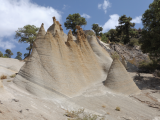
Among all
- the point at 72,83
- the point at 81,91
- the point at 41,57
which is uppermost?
the point at 41,57

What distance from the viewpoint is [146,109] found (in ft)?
29.4

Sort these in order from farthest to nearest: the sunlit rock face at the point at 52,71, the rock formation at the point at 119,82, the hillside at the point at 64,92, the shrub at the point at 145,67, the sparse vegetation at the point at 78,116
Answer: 1. the shrub at the point at 145,67
2. the rock formation at the point at 119,82
3. the sunlit rock face at the point at 52,71
4. the sparse vegetation at the point at 78,116
5. the hillside at the point at 64,92

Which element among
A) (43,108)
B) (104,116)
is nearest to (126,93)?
(104,116)

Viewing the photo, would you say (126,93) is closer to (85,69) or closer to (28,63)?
(85,69)

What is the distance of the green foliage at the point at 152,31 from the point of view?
15.7 metres

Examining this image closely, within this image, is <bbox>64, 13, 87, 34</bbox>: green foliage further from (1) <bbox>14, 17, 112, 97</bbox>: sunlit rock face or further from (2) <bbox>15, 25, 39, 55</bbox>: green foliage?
(1) <bbox>14, 17, 112, 97</bbox>: sunlit rock face

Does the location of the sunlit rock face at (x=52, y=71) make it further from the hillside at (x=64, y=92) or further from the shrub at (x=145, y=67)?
the shrub at (x=145, y=67)

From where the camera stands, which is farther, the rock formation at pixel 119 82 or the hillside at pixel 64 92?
the rock formation at pixel 119 82

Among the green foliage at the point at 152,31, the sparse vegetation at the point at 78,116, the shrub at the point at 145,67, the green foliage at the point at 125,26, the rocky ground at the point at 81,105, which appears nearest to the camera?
the rocky ground at the point at 81,105

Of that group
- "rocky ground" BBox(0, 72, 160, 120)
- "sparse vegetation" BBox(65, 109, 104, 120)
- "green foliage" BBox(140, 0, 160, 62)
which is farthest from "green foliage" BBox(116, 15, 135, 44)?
"sparse vegetation" BBox(65, 109, 104, 120)

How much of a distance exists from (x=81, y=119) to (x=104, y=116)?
5.21 feet

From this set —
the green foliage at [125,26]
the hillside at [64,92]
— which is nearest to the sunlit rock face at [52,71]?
the hillside at [64,92]

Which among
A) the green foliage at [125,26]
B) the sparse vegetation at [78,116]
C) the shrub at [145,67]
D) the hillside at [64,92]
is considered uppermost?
the green foliage at [125,26]

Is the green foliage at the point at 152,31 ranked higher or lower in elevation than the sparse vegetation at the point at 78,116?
higher
